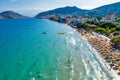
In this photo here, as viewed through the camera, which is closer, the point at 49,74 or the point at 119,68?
the point at 49,74

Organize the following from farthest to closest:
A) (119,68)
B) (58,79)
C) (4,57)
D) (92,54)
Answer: (92,54), (4,57), (119,68), (58,79)

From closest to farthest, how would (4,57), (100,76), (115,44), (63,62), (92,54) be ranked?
1. (100,76)
2. (63,62)
3. (4,57)
4. (92,54)
5. (115,44)

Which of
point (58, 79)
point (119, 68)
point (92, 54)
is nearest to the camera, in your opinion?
point (58, 79)

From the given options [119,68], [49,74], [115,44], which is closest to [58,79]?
[49,74]

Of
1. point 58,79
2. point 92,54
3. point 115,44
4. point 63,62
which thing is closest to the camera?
point 58,79

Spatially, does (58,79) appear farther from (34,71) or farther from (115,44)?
(115,44)

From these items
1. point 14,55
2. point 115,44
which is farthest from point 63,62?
→ point 115,44

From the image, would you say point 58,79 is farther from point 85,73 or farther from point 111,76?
point 111,76

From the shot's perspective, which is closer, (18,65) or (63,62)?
(18,65)
